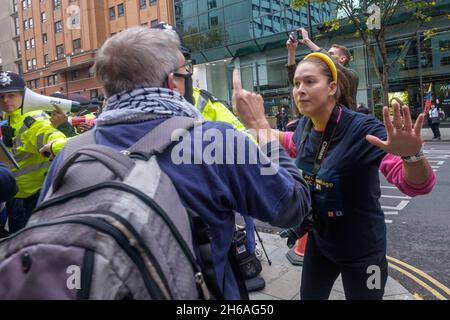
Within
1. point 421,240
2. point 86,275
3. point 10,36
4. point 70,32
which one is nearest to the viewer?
point 86,275

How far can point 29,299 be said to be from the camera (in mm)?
858

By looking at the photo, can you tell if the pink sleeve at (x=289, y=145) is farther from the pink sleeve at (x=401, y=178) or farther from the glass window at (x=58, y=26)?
the glass window at (x=58, y=26)

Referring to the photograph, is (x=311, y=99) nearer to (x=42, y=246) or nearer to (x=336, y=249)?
(x=336, y=249)

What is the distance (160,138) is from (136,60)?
0.28 m

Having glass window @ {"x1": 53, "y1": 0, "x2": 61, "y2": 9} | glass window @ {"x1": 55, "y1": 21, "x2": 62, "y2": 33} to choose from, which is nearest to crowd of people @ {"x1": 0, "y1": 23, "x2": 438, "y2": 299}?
glass window @ {"x1": 55, "y1": 21, "x2": 62, "y2": 33}

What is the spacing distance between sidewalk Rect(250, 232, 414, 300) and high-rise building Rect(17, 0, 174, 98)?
1172 inches

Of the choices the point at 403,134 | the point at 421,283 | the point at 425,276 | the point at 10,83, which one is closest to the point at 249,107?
the point at 403,134

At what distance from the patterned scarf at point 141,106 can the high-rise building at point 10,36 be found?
57.9 m

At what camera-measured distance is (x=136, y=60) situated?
1267 mm

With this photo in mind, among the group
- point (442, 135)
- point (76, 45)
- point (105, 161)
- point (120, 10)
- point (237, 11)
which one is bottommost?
point (442, 135)

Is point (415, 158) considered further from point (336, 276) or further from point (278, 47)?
point (278, 47)

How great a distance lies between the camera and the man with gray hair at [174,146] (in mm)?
1240

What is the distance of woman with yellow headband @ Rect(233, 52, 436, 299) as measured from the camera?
2.01 meters
